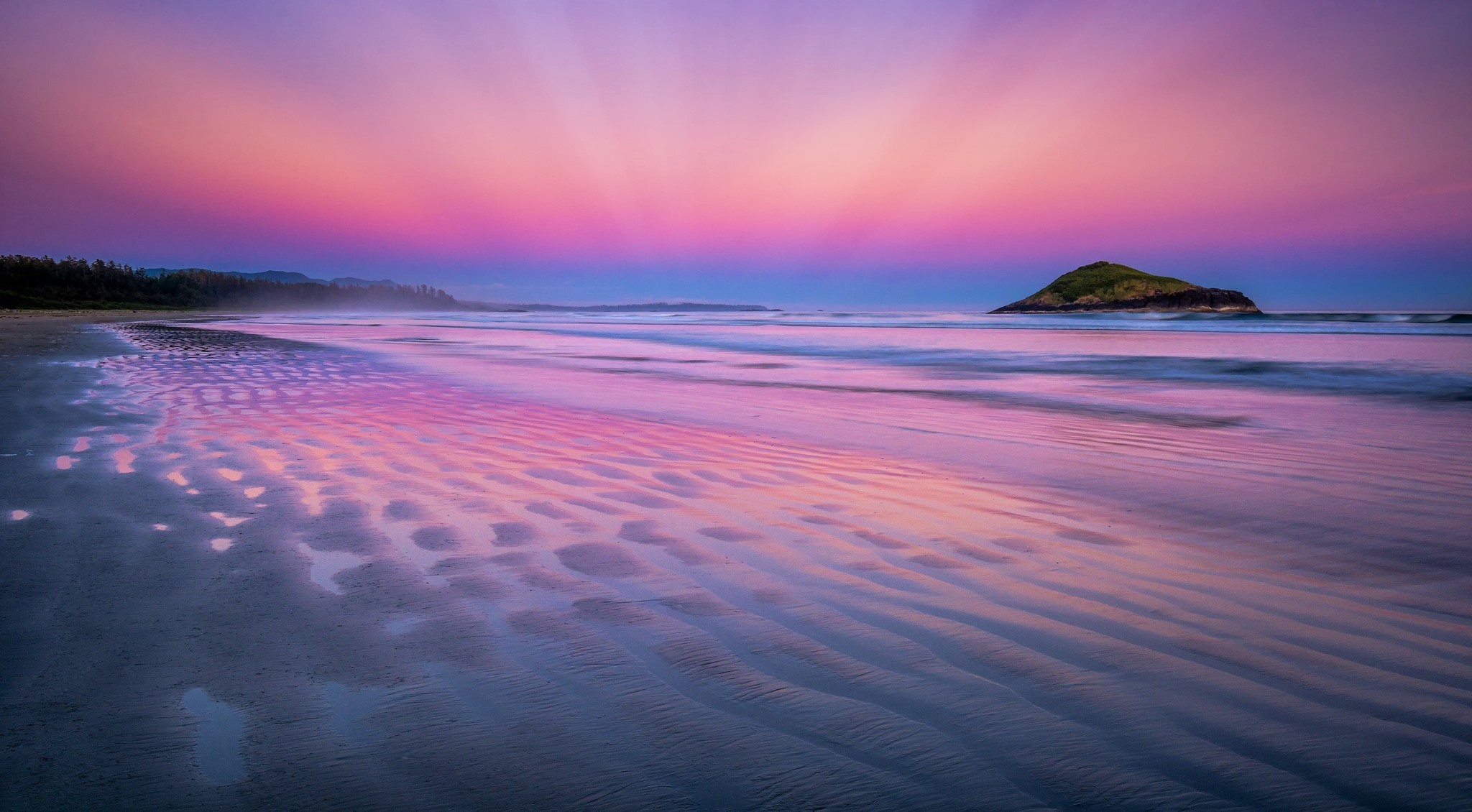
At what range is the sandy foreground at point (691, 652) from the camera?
1.71 meters

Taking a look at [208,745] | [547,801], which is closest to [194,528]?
[208,745]

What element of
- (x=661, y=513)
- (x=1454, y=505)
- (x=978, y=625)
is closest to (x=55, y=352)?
(x=661, y=513)

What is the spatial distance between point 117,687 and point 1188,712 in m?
2.97

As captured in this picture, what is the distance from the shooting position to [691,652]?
7.66ft

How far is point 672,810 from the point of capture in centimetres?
160

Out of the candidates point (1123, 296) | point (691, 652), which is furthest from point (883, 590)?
point (1123, 296)

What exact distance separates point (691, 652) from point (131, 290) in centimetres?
8508

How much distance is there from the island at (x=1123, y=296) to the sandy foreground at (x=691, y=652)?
6703 cm

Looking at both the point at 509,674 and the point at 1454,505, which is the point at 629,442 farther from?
the point at 1454,505

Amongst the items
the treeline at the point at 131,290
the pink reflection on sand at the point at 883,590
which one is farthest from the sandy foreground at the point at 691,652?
the treeline at the point at 131,290

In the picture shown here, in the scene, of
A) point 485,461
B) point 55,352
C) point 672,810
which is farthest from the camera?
point 55,352

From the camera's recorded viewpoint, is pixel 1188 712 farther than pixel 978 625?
No

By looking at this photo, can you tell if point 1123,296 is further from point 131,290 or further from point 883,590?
point 131,290

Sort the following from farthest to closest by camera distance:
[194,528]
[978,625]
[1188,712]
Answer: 1. [194,528]
2. [978,625]
3. [1188,712]
